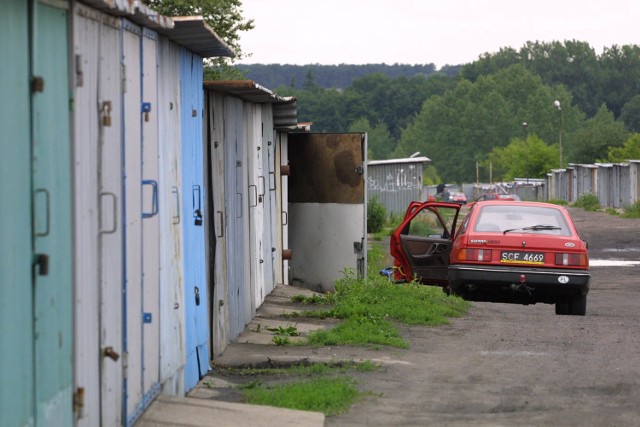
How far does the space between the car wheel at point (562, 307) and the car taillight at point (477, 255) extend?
134 centimetres

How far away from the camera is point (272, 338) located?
1181 cm

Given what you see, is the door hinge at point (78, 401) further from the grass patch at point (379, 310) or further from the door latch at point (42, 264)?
the grass patch at point (379, 310)

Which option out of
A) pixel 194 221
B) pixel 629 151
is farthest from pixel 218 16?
pixel 629 151

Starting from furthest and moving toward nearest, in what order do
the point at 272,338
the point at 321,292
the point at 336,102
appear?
1. the point at 336,102
2. the point at 321,292
3. the point at 272,338

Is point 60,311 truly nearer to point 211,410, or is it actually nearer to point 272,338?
point 211,410

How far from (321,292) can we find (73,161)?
12532mm

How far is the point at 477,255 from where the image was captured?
14211mm

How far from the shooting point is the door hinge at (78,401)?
227 inches

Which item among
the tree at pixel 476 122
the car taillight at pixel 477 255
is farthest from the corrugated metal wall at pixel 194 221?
the tree at pixel 476 122

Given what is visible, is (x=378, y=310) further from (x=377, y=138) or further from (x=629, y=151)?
(x=377, y=138)

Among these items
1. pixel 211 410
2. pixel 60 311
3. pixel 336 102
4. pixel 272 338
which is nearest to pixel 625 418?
pixel 211 410

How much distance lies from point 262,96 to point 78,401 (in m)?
7.66

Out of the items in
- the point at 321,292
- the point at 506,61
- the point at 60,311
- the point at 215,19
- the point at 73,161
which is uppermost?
the point at 506,61

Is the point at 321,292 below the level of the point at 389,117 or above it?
below
